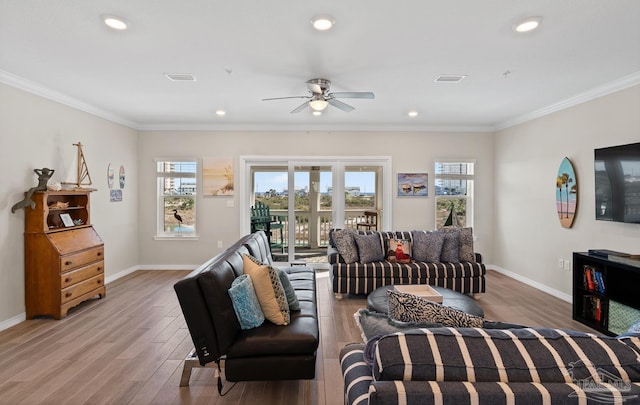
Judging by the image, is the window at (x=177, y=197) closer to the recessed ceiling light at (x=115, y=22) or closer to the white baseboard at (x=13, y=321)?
the white baseboard at (x=13, y=321)

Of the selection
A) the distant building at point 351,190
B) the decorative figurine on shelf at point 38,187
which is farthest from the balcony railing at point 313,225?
the decorative figurine on shelf at point 38,187

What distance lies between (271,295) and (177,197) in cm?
453

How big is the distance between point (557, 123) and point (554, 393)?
487 centimetres

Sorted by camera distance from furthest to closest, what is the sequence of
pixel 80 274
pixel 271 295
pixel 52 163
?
1. pixel 52 163
2. pixel 80 274
3. pixel 271 295

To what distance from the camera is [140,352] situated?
298cm

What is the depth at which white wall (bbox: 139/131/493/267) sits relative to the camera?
20.1 ft

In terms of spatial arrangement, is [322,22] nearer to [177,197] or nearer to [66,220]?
[66,220]

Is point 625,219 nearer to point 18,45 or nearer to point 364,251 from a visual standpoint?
point 364,251

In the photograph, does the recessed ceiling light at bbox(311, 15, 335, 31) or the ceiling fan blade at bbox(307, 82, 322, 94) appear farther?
the ceiling fan blade at bbox(307, 82, 322, 94)

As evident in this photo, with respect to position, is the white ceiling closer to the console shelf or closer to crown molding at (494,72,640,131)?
crown molding at (494,72,640,131)

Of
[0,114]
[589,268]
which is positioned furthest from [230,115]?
[589,268]

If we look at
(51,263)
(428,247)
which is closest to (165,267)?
(51,263)

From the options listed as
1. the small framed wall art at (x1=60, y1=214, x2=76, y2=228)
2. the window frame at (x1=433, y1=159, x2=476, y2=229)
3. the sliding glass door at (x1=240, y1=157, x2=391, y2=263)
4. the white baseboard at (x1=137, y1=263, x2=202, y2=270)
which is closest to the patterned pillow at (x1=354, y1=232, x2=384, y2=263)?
the sliding glass door at (x1=240, y1=157, x2=391, y2=263)

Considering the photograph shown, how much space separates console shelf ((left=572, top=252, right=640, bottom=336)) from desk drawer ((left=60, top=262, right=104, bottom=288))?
576 cm
